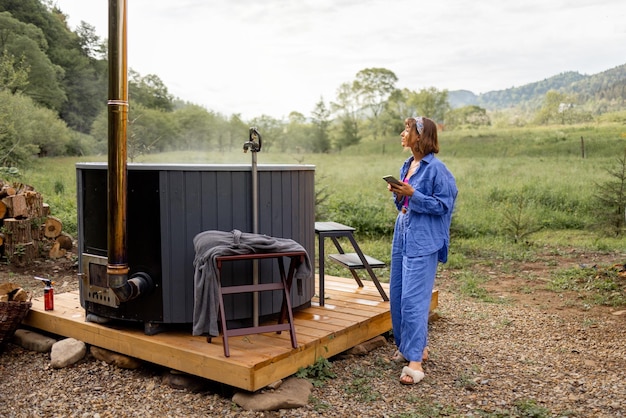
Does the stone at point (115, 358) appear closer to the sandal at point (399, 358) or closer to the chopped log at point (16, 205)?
the sandal at point (399, 358)

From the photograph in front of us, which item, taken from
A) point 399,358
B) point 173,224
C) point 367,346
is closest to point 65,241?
point 173,224

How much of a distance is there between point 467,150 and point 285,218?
21077mm

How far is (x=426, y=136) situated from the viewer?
130 inches

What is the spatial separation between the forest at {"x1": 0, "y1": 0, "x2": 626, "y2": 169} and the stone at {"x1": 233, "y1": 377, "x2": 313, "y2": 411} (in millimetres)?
4378

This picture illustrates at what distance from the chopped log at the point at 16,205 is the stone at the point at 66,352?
3.46 metres

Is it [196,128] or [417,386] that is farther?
Result: [196,128]

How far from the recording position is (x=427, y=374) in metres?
3.51

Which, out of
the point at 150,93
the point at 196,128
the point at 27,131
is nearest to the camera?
the point at 196,128

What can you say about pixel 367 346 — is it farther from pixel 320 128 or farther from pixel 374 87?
pixel 374 87

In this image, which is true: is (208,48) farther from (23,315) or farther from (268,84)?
(23,315)

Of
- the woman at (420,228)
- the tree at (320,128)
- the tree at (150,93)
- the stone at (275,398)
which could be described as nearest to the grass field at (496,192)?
the tree at (150,93)

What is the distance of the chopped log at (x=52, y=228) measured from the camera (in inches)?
274

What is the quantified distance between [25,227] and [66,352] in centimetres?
359

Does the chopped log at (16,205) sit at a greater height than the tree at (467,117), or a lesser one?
lesser
